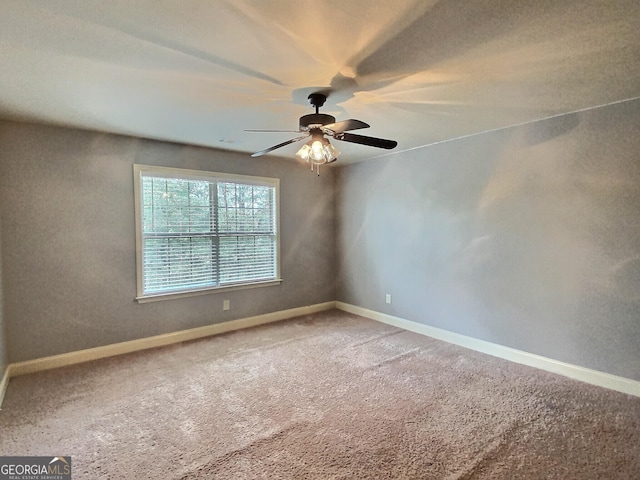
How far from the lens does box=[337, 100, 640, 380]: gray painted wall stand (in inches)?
110

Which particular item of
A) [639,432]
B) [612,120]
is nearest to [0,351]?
[639,432]

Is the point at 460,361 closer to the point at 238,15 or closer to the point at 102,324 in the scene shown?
the point at 238,15

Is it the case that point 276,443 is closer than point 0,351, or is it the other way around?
point 276,443

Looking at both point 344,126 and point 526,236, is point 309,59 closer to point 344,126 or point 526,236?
point 344,126

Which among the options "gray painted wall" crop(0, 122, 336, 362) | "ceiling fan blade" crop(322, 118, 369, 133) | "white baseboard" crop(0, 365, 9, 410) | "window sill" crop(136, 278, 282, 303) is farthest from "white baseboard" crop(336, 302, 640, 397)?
"white baseboard" crop(0, 365, 9, 410)

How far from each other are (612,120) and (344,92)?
7.45ft

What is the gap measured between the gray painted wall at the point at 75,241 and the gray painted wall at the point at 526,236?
249 centimetres

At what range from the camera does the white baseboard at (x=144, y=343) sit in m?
3.23

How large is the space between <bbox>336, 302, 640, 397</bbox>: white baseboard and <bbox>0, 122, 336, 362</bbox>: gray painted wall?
98.1 inches

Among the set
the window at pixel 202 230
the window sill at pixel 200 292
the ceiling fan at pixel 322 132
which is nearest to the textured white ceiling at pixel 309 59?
the ceiling fan at pixel 322 132

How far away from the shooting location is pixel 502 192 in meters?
3.53

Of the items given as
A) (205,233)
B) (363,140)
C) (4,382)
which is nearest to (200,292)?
(205,233)

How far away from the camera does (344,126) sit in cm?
242
